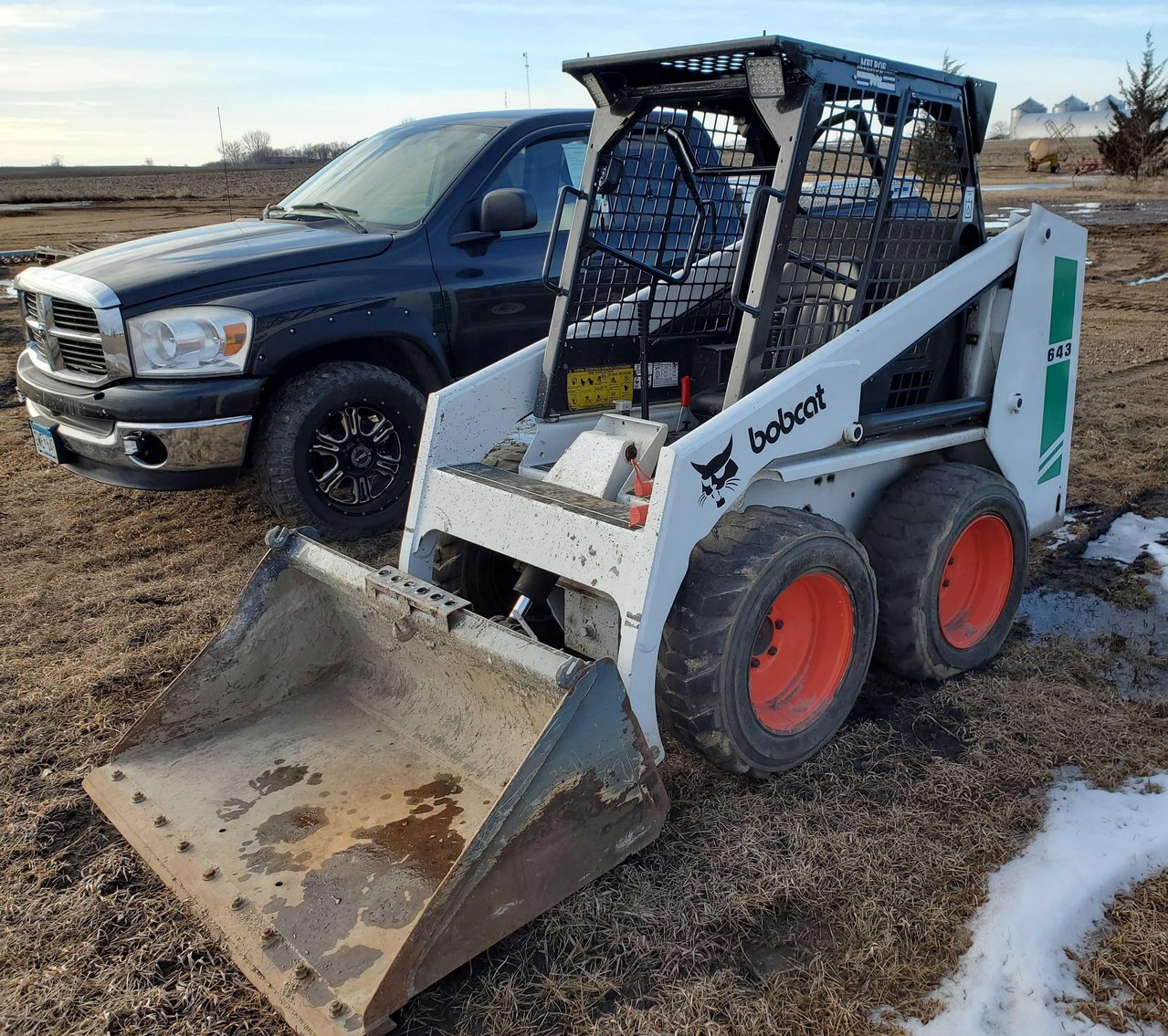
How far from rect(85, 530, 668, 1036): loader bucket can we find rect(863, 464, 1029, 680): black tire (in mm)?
1359

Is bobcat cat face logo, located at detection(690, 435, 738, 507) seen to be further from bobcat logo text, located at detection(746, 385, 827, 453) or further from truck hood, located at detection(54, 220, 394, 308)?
truck hood, located at detection(54, 220, 394, 308)

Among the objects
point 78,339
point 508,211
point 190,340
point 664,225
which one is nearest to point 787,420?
point 664,225

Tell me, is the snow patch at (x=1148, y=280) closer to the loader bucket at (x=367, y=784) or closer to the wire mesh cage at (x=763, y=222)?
the wire mesh cage at (x=763, y=222)

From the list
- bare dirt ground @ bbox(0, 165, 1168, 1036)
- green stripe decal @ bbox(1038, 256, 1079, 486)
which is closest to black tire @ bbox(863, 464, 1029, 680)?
bare dirt ground @ bbox(0, 165, 1168, 1036)

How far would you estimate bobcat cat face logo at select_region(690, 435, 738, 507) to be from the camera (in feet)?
9.20

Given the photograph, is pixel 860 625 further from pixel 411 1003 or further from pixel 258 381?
pixel 258 381

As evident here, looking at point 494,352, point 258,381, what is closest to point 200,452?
point 258,381

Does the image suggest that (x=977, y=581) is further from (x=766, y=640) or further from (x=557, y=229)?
(x=557, y=229)

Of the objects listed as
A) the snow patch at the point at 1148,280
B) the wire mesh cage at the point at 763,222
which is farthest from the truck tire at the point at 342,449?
the snow patch at the point at 1148,280

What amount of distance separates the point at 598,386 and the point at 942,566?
1409mm

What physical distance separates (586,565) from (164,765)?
1.42m

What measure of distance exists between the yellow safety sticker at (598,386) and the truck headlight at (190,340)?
66.0 inches

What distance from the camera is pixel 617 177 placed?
3715 millimetres

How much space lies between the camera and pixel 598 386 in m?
3.84
